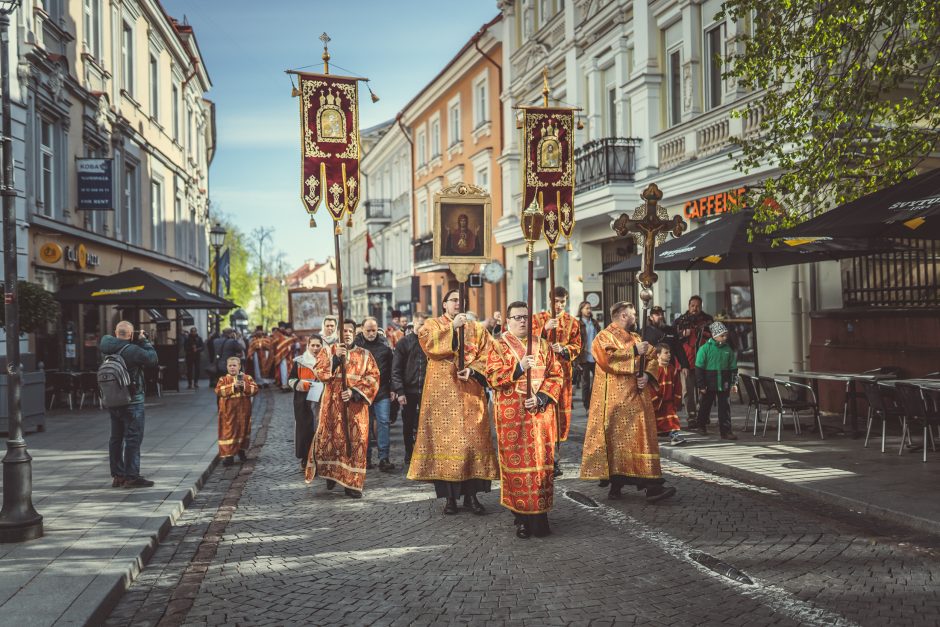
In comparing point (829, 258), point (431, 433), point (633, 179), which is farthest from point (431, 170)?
point (431, 433)

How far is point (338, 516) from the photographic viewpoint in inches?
305

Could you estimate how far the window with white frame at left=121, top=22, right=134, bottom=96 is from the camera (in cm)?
2502

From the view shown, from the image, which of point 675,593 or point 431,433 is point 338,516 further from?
point 675,593

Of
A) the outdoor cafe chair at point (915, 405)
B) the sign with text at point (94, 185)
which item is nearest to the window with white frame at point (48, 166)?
the sign with text at point (94, 185)

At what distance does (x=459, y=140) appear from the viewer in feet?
110

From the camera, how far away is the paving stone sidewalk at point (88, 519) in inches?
201

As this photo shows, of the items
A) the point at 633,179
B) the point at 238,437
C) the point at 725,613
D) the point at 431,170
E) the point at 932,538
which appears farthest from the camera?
the point at 431,170

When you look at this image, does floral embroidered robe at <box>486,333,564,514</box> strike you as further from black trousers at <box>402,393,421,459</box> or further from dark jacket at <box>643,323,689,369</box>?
dark jacket at <box>643,323,689,369</box>

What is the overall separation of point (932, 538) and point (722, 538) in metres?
1.53

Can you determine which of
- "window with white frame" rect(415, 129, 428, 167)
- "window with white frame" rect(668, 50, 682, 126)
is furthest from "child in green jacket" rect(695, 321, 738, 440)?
"window with white frame" rect(415, 129, 428, 167)

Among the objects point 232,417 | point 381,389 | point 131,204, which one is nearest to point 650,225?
point 381,389

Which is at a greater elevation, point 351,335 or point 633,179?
point 633,179

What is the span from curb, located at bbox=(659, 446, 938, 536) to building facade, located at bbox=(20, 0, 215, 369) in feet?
42.6

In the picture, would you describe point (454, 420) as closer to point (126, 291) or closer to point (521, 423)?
point (521, 423)
